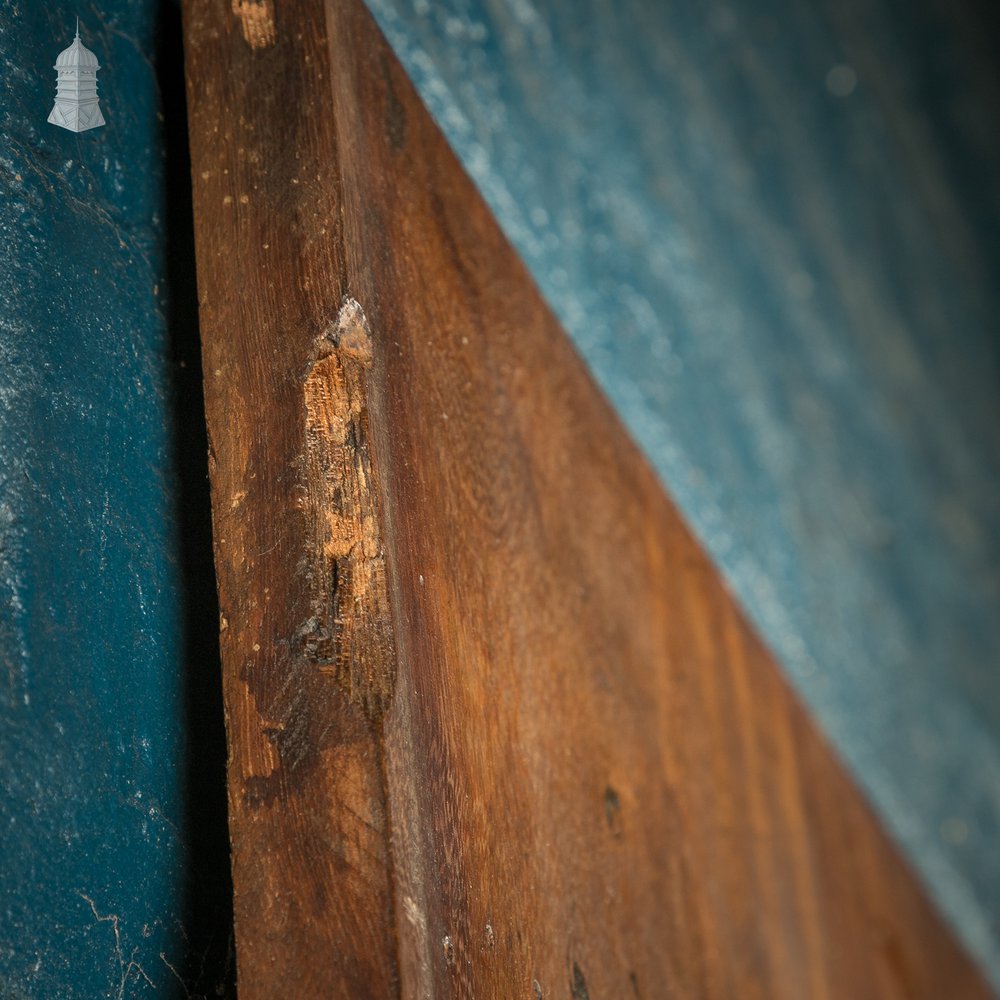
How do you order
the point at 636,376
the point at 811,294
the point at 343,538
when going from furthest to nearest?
the point at 811,294, the point at 636,376, the point at 343,538

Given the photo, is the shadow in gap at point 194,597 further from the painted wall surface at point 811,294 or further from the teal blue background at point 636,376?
the painted wall surface at point 811,294

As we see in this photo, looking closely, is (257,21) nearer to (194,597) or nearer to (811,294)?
(194,597)

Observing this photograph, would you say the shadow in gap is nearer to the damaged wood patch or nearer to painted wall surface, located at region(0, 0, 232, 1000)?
painted wall surface, located at region(0, 0, 232, 1000)

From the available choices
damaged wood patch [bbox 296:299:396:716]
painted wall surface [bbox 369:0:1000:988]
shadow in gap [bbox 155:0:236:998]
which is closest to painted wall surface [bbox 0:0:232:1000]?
shadow in gap [bbox 155:0:236:998]

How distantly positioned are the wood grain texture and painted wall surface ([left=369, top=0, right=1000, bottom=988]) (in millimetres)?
180

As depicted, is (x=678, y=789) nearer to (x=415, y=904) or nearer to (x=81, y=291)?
(x=415, y=904)

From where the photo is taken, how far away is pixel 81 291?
51 centimetres

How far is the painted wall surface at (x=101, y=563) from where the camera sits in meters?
0.43

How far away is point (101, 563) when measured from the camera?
48cm

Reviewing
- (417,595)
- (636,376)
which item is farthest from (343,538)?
(636,376)

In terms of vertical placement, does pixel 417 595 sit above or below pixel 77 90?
below

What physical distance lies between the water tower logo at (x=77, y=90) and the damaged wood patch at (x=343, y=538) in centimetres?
19

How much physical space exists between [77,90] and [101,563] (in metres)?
0.25

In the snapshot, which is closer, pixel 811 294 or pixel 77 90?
pixel 77 90
